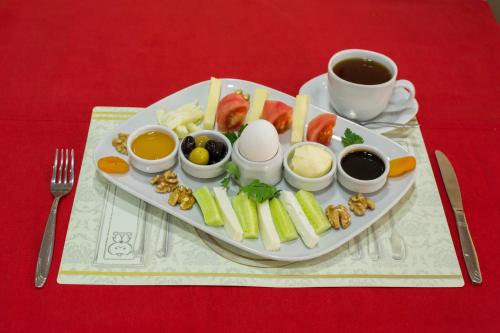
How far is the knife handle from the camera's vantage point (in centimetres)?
123

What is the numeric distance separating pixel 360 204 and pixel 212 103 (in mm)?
630

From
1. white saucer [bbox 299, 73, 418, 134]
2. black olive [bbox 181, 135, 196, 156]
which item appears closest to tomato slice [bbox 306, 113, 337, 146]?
white saucer [bbox 299, 73, 418, 134]

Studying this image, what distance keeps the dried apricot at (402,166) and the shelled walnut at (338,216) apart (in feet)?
0.72

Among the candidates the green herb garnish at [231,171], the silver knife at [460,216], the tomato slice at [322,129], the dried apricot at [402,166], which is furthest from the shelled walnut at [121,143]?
the silver knife at [460,216]

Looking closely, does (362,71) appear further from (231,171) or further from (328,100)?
(231,171)

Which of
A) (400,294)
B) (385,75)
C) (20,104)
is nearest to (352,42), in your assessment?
(385,75)

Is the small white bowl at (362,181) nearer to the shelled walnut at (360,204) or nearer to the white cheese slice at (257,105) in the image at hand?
the shelled walnut at (360,204)

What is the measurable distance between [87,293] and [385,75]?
1.18 m

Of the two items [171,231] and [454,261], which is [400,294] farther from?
[171,231]

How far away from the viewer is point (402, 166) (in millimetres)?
1397

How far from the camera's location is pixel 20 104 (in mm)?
1702

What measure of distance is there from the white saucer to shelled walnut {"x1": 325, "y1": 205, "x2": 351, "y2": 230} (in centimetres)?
43

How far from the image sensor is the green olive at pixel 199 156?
1391 millimetres

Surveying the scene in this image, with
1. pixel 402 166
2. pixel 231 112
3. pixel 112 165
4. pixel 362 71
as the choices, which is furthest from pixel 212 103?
pixel 402 166
